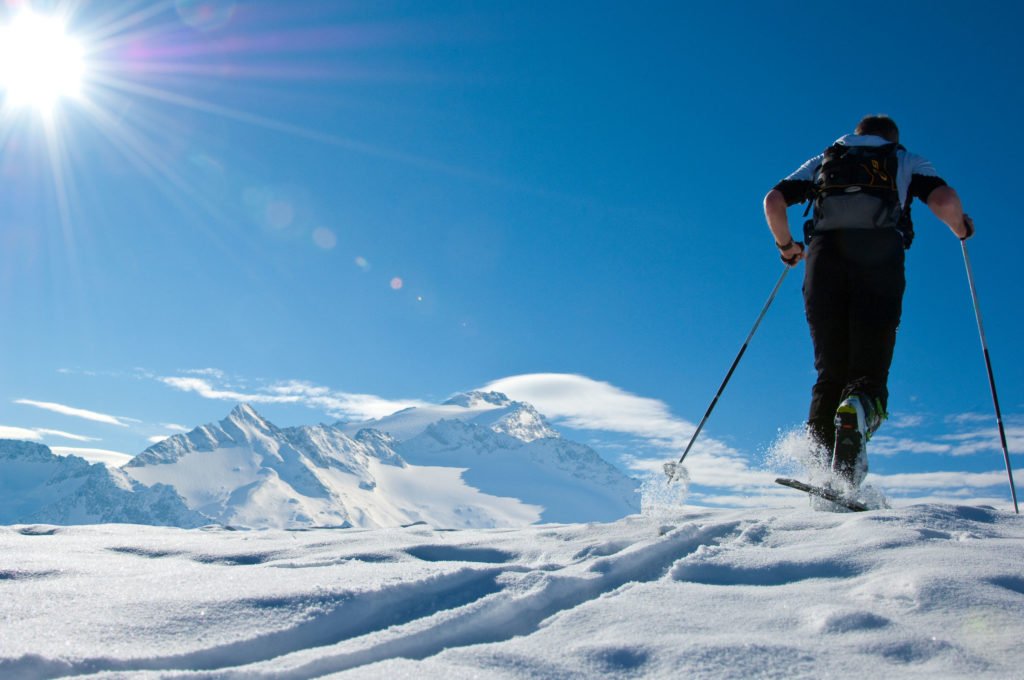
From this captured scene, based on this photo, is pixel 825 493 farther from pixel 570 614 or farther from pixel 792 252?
pixel 570 614

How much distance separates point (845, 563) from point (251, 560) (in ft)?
7.70

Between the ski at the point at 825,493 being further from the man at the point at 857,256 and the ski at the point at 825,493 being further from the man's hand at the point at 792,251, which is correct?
the man's hand at the point at 792,251

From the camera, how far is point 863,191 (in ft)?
13.5

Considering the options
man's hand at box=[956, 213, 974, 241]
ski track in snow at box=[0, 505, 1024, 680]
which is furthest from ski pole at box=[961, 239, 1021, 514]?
ski track in snow at box=[0, 505, 1024, 680]

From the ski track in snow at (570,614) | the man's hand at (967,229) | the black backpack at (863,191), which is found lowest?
the ski track in snow at (570,614)

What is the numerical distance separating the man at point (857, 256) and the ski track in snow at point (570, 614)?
1.43 m

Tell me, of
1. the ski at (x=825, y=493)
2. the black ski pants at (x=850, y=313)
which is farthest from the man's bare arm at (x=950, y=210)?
the ski at (x=825, y=493)

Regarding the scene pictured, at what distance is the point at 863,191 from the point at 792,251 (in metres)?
0.70

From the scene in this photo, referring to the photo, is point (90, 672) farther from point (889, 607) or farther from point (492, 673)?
point (889, 607)

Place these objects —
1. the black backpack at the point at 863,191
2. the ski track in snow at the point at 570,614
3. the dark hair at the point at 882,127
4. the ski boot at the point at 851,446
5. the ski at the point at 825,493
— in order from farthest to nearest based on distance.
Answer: the dark hair at the point at 882,127 → the black backpack at the point at 863,191 → the ski boot at the point at 851,446 → the ski at the point at 825,493 → the ski track in snow at the point at 570,614

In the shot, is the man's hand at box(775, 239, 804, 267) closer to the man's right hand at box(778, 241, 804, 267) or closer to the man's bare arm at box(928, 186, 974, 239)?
the man's right hand at box(778, 241, 804, 267)

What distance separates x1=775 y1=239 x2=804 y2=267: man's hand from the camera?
4.72 metres

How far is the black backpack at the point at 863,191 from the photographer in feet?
13.4

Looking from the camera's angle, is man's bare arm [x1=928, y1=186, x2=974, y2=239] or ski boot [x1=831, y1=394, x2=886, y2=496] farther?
man's bare arm [x1=928, y1=186, x2=974, y2=239]
